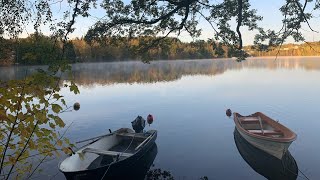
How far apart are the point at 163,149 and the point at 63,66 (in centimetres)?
1962

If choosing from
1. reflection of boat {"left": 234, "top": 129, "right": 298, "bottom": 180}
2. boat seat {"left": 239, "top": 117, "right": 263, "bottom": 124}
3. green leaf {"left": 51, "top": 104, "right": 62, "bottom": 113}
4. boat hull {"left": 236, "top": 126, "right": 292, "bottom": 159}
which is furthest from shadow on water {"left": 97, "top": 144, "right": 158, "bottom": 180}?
green leaf {"left": 51, "top": 104, "right": 62, "bottom": 113}

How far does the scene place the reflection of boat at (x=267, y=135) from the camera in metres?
19.1

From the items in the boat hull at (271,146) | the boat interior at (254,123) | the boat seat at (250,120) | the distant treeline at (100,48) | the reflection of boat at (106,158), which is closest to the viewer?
the distant treeline at (100,48)

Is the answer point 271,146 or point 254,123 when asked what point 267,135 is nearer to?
point 271,146

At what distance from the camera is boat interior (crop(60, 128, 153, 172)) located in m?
15.3

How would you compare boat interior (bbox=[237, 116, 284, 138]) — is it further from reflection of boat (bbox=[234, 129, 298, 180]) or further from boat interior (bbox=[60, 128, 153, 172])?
boat interior (bbox=[60, 128, 153, 172])

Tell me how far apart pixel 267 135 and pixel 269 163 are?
8.04 feet

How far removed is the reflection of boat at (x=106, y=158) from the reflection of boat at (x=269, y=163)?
21.9ft

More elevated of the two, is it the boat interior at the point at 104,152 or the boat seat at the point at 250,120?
the boat interior at the point at 104,152

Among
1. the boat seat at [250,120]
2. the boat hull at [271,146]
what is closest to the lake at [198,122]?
the boat hull at [271,146]

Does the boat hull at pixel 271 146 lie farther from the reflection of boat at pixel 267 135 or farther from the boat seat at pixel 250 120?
the boat seat at pixel 250 120

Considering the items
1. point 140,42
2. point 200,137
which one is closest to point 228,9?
point 140,42

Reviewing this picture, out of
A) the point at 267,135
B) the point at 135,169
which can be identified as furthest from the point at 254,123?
the point at 135,169

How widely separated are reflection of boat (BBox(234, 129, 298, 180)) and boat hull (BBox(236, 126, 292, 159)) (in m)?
0.34
